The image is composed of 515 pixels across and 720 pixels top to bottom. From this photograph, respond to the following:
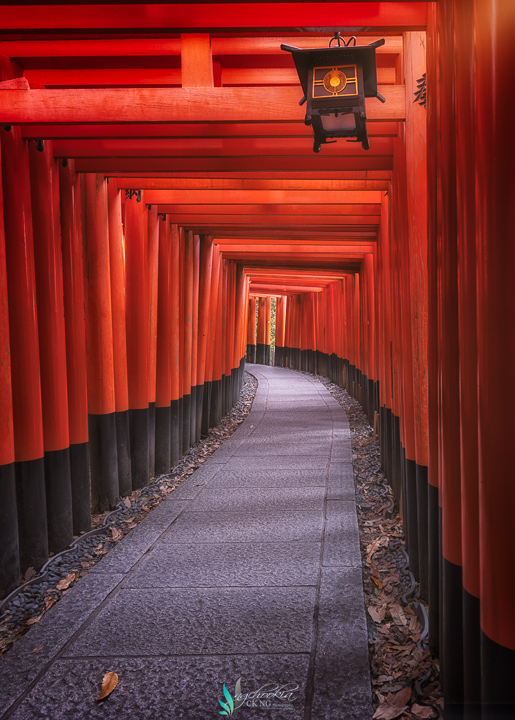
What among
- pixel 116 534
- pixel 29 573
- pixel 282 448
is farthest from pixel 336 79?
pixel 282 448

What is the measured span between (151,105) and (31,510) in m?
3.16

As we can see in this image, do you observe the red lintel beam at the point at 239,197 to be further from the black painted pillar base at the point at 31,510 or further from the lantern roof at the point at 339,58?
the black painted pillar base at the point at 31,510

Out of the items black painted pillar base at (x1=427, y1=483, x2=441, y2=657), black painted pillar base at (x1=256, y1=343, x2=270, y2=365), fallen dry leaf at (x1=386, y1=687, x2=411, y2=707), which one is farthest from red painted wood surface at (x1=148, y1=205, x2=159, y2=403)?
black painted pillar base at (x1=256, y1=343, x2=270, y2=365)

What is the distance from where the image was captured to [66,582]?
4.74m

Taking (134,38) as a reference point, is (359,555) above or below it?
below

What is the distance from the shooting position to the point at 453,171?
2709 millimetres

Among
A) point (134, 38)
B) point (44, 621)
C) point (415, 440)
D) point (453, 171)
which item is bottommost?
point (44, 621)

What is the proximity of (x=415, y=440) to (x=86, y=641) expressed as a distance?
268 cm

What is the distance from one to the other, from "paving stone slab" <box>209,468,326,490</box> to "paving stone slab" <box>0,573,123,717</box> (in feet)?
10.1

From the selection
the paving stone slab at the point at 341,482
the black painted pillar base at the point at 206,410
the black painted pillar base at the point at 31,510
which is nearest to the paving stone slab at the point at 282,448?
the paving stone slab at the point at 341,482

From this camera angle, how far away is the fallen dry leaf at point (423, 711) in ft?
8.94

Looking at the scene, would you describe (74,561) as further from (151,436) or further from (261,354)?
(261,354)

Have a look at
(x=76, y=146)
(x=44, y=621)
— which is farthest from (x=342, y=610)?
(x=76, y=146)

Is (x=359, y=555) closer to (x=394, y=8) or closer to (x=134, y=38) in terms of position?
(x=394, y=8)
